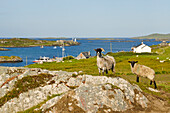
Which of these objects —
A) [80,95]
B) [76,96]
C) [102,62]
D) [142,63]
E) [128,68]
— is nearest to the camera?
[76,96]

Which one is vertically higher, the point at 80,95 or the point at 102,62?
the point at 102,62

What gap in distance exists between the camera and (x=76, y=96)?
1489 centimetres

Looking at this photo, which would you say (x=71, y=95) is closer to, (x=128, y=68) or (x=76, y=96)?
(x=76, y=96)

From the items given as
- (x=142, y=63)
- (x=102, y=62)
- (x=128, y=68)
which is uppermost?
(x=102, y=62)

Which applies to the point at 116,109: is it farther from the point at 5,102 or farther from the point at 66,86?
the point at 5,102

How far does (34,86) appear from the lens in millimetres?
19047

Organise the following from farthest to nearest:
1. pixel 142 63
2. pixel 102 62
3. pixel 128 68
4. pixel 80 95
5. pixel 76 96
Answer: pixel 142 63
pixel 128 68
pixel 102 62
pixel 80 95
pixel 76 96

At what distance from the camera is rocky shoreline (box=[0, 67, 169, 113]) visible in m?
14.5

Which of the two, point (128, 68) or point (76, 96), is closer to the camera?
point (76, 96)

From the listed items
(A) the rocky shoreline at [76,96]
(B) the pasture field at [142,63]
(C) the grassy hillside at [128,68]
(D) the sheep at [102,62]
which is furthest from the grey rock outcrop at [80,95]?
(C) the grassy hillside at [128,68]

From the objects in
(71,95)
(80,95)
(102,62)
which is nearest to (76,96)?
(80,95)

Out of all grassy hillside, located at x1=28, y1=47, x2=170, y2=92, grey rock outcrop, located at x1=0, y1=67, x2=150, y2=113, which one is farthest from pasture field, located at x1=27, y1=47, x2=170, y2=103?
grey rock outcrop, located at x1=0, y1=67, x2=150, y2=113

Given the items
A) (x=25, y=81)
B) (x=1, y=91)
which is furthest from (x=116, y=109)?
(x=1, y=91)

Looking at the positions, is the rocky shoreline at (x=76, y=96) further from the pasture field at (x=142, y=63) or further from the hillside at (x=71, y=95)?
the pasture field at (x=142, y=63)
